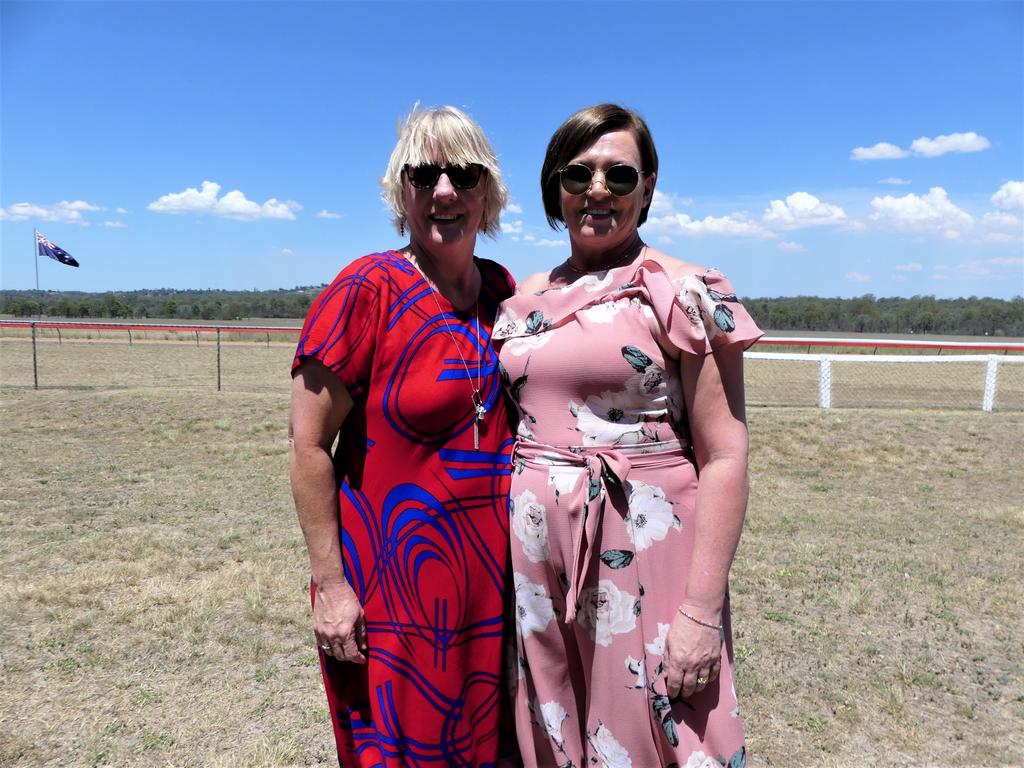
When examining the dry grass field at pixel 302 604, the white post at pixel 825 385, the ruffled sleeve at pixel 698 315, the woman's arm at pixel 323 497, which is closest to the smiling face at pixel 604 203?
the ruffled sleeve at pixel 698 315

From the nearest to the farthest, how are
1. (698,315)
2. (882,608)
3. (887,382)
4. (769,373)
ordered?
(698,315), (882,608), (887,382), (769,373)

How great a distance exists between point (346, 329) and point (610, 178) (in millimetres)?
830

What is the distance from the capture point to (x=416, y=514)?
186cm

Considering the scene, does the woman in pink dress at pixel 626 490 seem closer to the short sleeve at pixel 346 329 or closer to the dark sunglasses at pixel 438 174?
the dark sunglasses at pixel 438 174

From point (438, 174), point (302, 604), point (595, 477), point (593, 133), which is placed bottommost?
point (302, 604)

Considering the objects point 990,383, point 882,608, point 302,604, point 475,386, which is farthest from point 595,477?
point 990,383

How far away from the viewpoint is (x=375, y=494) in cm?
187

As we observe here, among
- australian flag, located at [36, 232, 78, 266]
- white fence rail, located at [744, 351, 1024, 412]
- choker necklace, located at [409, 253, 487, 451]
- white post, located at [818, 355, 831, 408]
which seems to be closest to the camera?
choker necklace, located at [409, 253, 487, 451]

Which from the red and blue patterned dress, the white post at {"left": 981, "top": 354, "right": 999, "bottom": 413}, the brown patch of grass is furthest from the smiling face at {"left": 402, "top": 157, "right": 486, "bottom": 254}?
the white post at {"left": 981, "top": 354, "right": 999, "bottom": 413}

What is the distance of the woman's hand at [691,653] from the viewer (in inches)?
67.4

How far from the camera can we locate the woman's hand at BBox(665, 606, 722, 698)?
171 cm

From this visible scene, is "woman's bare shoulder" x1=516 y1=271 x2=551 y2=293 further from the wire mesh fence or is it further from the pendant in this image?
the wire mesh fence

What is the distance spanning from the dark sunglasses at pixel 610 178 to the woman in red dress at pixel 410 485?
10.3 inches

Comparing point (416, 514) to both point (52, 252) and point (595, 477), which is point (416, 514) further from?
point (52, 252)
